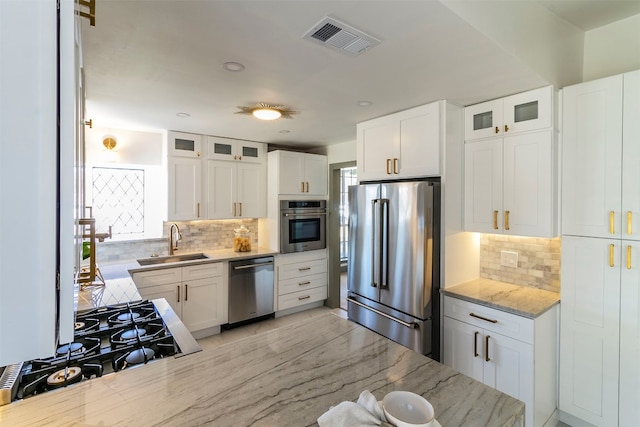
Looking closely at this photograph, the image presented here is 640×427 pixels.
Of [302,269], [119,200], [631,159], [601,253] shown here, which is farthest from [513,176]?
[119,200]

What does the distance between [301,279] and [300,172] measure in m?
1.55

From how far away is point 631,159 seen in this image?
1.88 metres

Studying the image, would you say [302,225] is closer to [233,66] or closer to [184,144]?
[184,144]

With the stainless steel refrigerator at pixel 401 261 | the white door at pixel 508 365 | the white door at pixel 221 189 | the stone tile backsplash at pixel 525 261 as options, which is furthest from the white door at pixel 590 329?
the white door at pixel 221 189

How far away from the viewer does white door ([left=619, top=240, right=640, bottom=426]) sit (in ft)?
6.13

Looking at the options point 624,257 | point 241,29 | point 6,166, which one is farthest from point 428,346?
point 6,166

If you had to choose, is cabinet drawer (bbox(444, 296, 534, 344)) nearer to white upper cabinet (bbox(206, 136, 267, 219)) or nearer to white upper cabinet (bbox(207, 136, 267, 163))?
white upper cabinet (bbox(206, 136, 267, 219))

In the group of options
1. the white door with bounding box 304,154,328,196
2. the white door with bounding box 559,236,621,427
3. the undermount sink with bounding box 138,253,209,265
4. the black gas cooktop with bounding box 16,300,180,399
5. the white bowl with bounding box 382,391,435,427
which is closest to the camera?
the white bowl with bounding box 382,391,435,427

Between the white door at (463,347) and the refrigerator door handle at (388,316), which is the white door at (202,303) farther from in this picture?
the white door at (463,347)

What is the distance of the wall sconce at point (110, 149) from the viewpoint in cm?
350

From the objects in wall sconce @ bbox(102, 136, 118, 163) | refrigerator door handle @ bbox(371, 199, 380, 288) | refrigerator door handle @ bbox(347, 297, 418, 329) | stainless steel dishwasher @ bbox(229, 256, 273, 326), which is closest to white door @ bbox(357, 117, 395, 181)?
refrigerator door handle @ bbox(371, 199, 380, 288)

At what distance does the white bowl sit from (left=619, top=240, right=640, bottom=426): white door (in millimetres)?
1891

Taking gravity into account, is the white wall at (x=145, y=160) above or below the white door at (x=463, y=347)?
above

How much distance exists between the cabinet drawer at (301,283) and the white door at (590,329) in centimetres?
299
